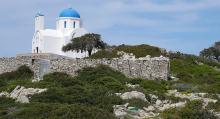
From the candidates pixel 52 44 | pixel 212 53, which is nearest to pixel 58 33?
pixel 52 44

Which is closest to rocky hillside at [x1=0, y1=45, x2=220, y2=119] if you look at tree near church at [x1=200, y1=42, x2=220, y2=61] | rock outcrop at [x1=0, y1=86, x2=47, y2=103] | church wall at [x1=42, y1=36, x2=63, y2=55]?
rock outcrop at [x1=0, y1=86, x2=47, y2=103]

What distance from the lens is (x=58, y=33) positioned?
73750 mm

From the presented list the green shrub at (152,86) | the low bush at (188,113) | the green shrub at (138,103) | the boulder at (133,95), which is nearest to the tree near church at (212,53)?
the green shrub at (152,86)

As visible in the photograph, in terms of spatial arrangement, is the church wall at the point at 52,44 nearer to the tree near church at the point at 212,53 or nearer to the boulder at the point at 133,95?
the tree near church at the point at 212,53

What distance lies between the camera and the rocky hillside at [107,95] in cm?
3203

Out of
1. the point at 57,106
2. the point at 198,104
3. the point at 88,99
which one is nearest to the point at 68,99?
the point at 88,99

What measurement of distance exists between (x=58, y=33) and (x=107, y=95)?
3738cm

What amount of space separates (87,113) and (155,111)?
13.3 ft

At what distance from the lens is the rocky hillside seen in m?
32.0

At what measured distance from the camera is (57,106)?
108 ft

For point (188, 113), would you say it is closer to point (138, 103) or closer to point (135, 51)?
point (138, 103)

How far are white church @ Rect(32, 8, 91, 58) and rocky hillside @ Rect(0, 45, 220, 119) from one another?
76.3ft

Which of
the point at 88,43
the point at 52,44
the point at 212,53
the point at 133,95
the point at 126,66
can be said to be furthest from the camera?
the point at 212,53

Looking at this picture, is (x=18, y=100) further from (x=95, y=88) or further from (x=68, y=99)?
(x=95, y=88)
